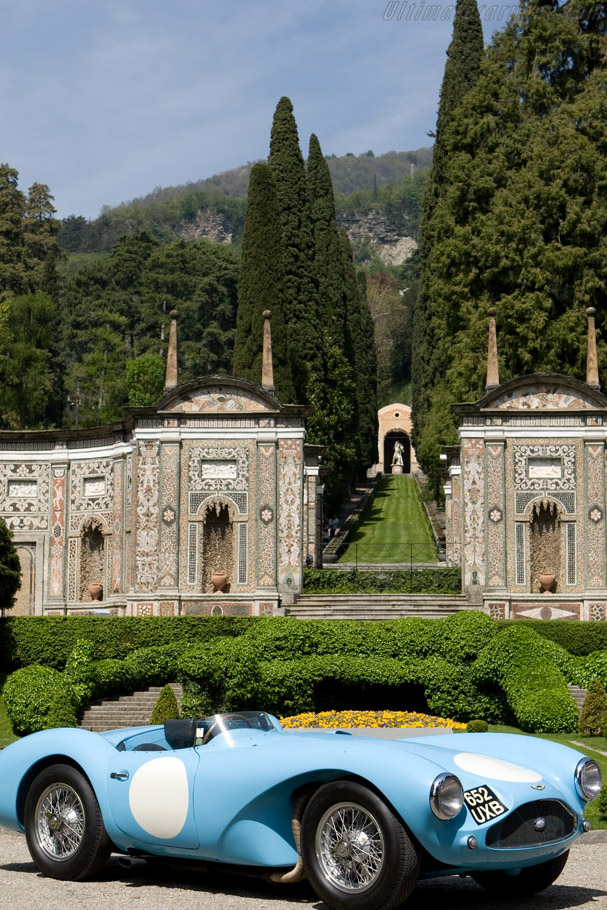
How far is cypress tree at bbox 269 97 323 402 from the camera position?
51.8 m

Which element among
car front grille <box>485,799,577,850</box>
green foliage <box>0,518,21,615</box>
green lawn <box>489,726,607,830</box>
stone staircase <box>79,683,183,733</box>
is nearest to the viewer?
car front grille <box>485,799,577,850</box>

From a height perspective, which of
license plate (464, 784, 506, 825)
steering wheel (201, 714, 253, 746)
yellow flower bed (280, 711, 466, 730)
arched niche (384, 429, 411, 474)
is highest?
arched niche (384, 429, 411, 474)

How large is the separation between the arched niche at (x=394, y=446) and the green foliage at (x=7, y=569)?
69.7 metres

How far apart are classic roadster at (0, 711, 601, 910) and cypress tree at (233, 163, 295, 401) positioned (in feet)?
122

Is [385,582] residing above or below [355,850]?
above

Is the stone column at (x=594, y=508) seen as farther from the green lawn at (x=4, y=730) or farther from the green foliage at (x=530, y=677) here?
the green lawn at (x=4, y=730)

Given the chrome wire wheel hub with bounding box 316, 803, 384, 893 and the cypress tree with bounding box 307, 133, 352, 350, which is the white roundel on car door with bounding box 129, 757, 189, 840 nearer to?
the chrome wire wheel hub with bounding box 316, 803, 384, 893

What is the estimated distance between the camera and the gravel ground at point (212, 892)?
746 cm

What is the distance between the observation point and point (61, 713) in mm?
20094

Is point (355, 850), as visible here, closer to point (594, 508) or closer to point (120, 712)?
point (120, 712)

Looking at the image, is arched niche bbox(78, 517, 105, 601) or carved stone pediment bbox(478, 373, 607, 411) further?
arched niche bbox(78, 517, 105, 601)

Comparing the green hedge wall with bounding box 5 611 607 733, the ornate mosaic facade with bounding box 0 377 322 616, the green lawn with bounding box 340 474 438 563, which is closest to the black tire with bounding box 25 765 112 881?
the green hedge wall with bounding box 5 611 607 733

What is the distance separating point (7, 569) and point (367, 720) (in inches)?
438

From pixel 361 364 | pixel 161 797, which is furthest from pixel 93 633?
pixel 361 364
